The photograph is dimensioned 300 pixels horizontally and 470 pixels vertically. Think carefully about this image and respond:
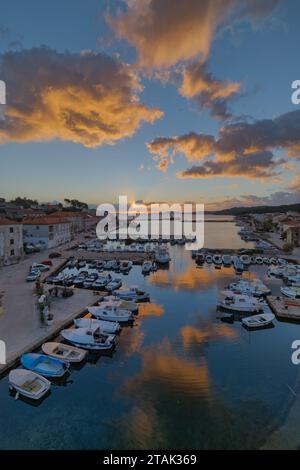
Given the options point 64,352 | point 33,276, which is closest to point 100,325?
point 64,352

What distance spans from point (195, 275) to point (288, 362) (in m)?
20.1

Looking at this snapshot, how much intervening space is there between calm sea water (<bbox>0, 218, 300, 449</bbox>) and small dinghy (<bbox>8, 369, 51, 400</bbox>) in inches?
17.4

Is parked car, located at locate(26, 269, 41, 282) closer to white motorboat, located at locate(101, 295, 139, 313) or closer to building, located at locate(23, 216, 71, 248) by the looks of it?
white motorboat, located at locate(101, 295, 139, 313)

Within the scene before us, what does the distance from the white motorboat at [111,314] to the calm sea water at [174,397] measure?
3.49 ft

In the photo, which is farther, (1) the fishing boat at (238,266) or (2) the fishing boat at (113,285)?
(1) the fishing boat at (238,266)

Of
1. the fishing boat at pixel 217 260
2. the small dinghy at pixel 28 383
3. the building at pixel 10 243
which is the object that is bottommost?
the small dinghy at pixel 28 383

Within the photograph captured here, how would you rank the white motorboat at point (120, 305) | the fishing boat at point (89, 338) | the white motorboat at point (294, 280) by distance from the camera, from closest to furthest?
the fishing boat at point (89, 338) < the white motorboat at point (120, 305) < the white motorboat at point (294, 280)

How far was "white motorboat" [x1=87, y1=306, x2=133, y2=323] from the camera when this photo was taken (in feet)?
63.5

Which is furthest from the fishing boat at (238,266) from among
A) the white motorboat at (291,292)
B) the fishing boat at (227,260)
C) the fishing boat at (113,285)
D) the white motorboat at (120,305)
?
the white motorboat at (120,305)

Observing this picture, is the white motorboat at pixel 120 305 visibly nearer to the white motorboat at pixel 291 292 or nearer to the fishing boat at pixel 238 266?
the white motorboat at pixel 291 292

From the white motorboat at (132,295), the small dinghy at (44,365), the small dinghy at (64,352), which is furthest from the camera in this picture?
the white motorboat at (132,295)

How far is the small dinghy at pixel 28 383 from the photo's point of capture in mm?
11352

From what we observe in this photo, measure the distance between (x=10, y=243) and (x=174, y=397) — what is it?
31.5 meters

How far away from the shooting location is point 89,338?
15.8 m
